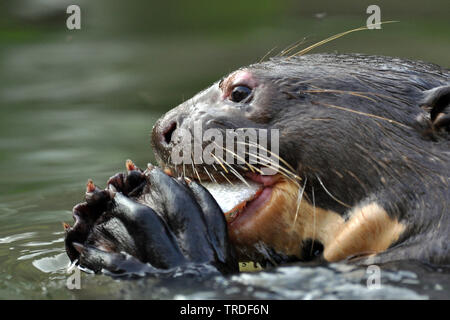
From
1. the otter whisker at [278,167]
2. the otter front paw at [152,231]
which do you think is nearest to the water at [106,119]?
the otter front paw at [152,231]

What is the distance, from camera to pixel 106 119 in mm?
8469

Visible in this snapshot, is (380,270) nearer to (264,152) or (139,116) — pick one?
(264,152)

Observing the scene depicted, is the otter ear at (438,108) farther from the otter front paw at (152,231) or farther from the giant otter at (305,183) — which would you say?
the otter front paw at (152,231)

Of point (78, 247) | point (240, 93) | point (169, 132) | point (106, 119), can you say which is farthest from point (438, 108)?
point (106, 119)

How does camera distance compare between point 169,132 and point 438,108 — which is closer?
point 438,108

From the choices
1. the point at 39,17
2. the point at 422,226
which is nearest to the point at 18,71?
the point at 39,17

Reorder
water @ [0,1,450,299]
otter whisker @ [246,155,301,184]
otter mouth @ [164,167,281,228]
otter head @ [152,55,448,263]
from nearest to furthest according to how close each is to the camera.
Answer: water @ [0,1,450,299] < otter head @ [152,55,448,263] < otter whisker @ [246,155,301,184] < otter mouth @ [164,167,281,228]

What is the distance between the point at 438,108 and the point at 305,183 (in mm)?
692

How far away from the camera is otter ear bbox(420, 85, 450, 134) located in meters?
4.04

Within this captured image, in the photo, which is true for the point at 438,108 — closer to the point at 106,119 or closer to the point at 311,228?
the point at 311,228

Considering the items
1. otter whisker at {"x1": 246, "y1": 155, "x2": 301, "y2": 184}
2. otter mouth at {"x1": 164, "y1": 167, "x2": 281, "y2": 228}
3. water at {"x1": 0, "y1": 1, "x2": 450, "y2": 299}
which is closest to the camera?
water at {"x1": 0, "y1": 1, "x2": 450, "y2": 299}

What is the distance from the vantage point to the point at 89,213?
425 centimetres

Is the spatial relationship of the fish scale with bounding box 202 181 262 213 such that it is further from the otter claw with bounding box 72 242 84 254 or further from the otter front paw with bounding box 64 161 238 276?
the otter claw with bounding box 72 242 84 254

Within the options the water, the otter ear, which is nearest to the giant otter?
the otter ear
